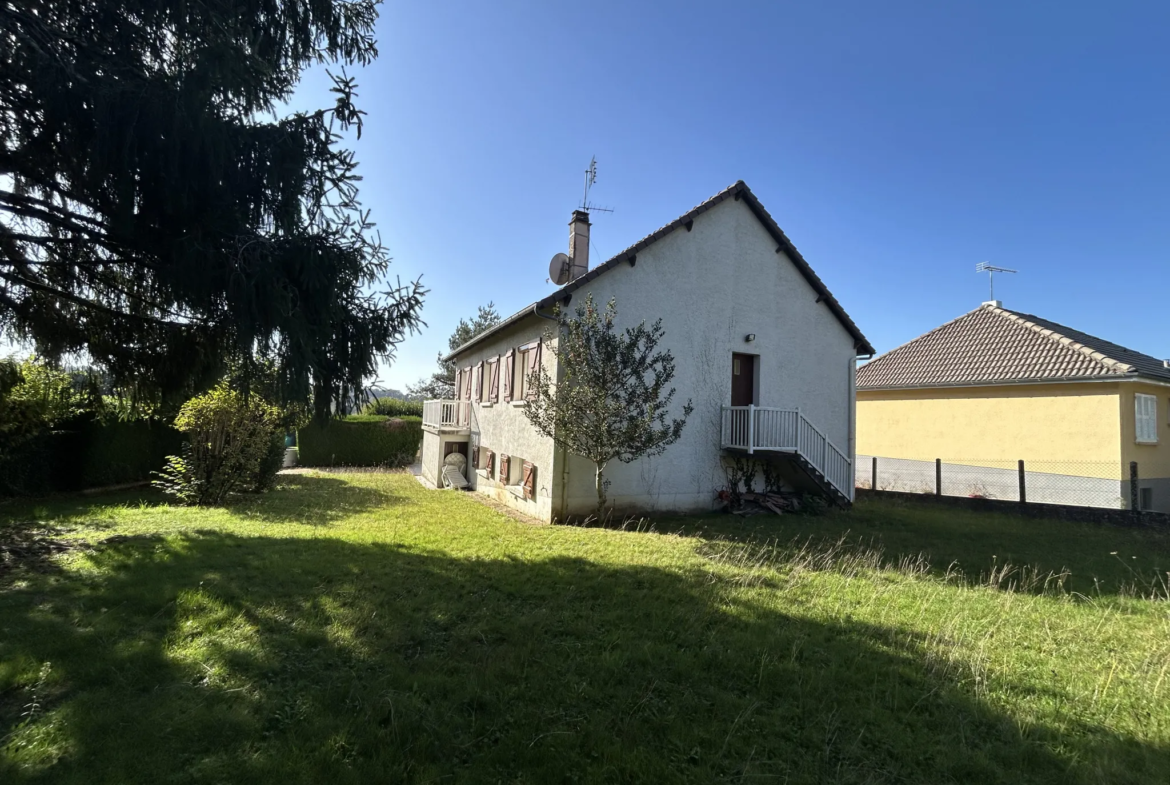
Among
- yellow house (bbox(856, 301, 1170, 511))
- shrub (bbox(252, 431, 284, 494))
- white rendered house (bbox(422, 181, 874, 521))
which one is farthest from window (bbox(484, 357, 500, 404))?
yellow house (bbox(856, 301, 1170, 511))

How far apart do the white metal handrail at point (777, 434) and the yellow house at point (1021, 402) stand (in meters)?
7.18

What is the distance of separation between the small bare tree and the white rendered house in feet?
2.76

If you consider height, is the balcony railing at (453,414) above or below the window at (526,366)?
below

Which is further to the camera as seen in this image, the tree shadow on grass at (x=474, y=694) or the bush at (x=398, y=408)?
the bush at (x=398, y=408)

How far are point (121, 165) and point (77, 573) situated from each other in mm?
3959

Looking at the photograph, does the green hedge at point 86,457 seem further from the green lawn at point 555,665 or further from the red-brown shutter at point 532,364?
the red-brown shutter at point 532,364

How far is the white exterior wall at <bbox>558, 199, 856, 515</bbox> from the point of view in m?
11.1

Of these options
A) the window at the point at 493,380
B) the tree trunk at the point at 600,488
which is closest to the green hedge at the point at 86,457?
the window at the point at 493,380

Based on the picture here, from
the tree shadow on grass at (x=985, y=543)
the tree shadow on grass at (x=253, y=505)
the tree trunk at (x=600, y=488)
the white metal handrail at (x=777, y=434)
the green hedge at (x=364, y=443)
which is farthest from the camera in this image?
the green hedge at (x=364, y=443)

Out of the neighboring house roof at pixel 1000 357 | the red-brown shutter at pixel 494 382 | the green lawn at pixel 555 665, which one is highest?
the neighboring house roof at pixel 1000 357

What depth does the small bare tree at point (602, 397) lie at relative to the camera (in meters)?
9.63

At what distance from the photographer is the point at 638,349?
1022 centimetres

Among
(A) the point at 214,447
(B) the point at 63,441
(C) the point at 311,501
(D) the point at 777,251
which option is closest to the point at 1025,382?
(D) the point at 777,251

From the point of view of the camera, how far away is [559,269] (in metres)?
13.2
